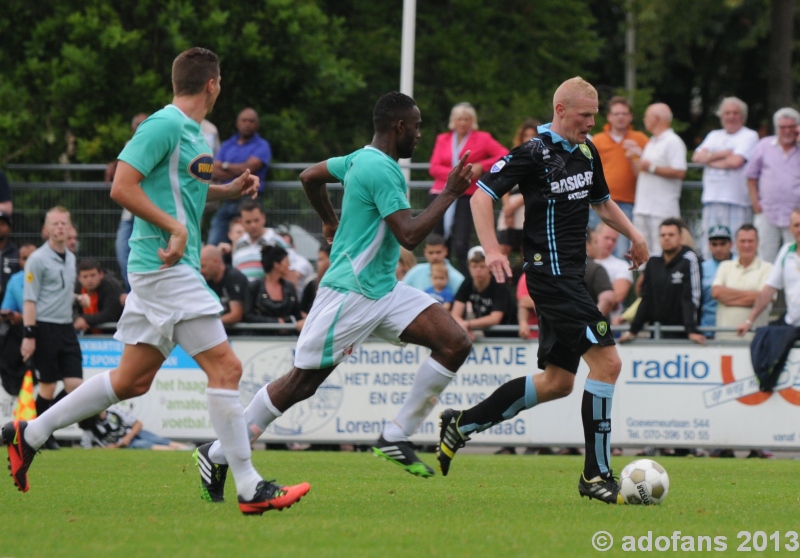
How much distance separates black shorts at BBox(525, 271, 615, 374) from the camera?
7863 millimetres

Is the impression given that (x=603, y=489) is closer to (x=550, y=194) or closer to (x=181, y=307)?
(x=550, y=194)

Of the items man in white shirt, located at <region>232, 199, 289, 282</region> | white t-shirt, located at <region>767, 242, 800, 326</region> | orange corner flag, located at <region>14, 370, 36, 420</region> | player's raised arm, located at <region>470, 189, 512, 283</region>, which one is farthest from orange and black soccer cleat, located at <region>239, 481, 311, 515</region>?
man in white shirt, located at <region>232, 199, 289, 282</region>

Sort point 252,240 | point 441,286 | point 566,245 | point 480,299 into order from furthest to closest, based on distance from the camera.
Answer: point 252,240
point 441,286
point 480,299
point 566,245

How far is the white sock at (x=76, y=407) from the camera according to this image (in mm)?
7266

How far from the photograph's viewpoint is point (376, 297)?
829cm

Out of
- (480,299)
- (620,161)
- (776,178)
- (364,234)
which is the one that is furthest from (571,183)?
(620,161)

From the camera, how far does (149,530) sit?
6355 millimetres

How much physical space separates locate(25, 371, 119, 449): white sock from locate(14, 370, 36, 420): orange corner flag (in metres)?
7.77

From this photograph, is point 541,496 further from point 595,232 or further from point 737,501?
point 595,232

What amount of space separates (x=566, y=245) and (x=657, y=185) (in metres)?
7.66

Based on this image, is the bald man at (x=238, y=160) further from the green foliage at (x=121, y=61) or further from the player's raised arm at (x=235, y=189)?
the player's raised arm at (x=235, y=189)

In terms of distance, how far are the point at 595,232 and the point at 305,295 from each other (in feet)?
11.1

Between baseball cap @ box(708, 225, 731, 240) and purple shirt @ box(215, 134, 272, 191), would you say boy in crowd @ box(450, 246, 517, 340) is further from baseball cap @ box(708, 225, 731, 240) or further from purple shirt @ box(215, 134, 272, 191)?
purple shirt @ box(215, 134, 272, 191)

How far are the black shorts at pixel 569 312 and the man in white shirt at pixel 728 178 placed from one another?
25.1 ft
